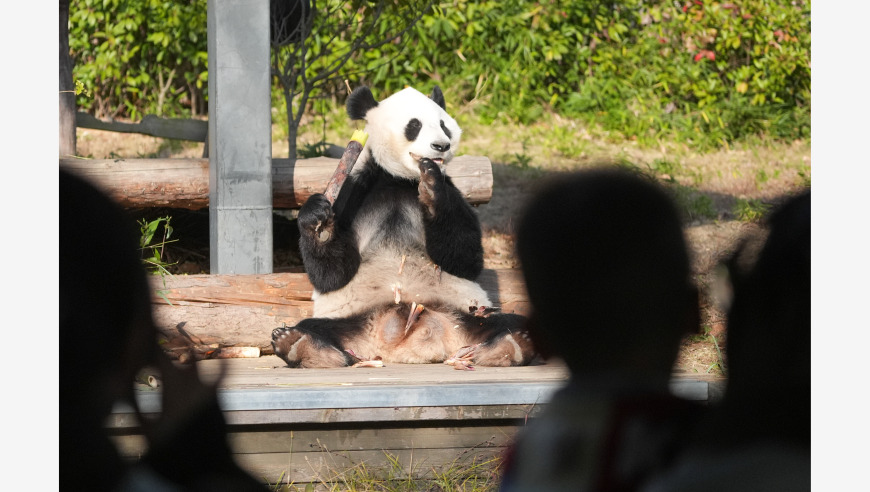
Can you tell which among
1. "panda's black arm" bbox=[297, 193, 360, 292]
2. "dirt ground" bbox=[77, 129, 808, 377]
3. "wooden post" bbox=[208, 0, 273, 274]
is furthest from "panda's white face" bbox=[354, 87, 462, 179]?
"wooden post" bbox=[208, 0, 273, 274]

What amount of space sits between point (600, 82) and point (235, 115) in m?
5.94

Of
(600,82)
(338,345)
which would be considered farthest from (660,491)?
(600,82)

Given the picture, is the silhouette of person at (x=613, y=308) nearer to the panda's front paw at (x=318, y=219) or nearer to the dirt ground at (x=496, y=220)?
the dirt ground at (x=496, y=220)

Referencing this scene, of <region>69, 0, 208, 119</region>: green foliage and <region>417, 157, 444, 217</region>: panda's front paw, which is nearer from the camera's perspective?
<region>417, 157, 444, 217</region>: panda's front paw

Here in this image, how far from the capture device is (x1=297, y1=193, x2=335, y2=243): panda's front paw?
10.9ft

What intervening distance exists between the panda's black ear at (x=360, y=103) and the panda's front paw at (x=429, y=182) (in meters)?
0.51

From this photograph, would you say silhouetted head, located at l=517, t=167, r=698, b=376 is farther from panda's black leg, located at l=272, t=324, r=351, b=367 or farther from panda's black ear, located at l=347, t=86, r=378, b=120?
panda's black ear, located at l=347, t=86, r=378, b=120

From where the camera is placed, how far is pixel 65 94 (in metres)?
5.10

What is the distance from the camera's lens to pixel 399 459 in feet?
8.46

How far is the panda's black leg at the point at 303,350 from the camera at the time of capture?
322 centimetres

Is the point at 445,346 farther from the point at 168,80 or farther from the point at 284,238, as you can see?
the point at 168,80

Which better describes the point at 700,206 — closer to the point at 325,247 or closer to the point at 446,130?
the point at 446,130

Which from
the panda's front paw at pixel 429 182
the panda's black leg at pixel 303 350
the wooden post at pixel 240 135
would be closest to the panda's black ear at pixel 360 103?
the wooden post at pixel 240 135

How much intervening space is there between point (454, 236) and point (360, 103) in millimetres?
718
